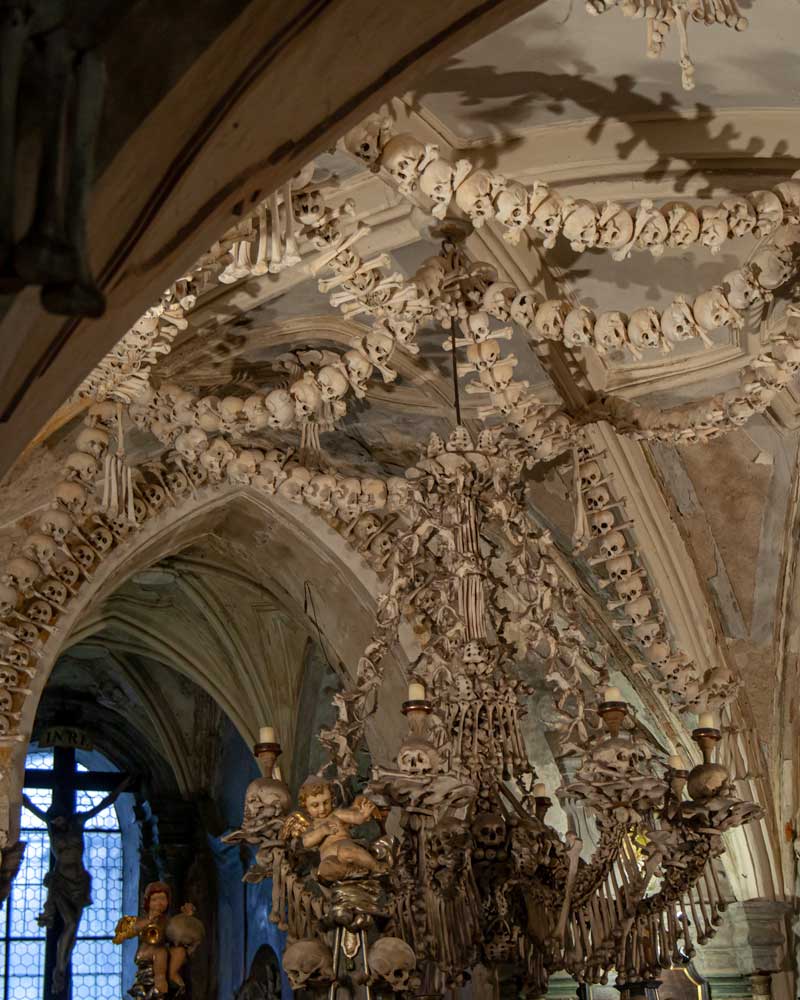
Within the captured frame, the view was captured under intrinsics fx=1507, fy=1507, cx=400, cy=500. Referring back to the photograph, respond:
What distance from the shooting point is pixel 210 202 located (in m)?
1.99

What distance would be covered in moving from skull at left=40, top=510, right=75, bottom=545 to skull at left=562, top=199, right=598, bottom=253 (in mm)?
2166

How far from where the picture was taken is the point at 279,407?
201 inches

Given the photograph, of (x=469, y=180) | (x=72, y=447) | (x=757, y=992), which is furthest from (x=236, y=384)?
(x=757, y=992)

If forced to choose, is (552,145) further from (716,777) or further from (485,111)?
(716,777)

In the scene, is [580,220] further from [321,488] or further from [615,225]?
[321,488]

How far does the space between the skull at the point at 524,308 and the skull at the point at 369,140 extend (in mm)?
845

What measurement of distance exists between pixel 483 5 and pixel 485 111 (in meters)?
3.15

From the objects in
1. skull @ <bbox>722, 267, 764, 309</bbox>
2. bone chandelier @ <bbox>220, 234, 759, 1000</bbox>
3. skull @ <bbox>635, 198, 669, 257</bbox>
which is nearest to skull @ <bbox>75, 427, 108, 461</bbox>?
bone chandelier @ <bbox>220, 234, 759, 1000</bbox>

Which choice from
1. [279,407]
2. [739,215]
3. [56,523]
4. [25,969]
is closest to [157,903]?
[56,523]

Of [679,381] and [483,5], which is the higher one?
[679,381]

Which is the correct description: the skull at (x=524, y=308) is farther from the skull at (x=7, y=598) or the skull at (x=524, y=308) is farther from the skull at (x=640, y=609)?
the skull at (x=7, y=598)

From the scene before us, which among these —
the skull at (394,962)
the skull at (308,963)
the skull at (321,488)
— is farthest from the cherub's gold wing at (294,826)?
the skull at (321,488)

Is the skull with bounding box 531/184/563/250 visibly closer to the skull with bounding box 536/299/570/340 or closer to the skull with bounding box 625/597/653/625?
the skull with bounding box 536/299/570/340

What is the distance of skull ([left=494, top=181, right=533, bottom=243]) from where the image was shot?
438 cm
